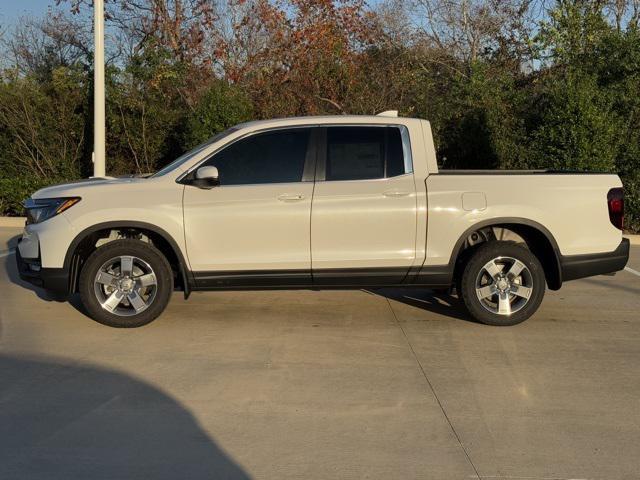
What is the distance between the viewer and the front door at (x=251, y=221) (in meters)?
6.68

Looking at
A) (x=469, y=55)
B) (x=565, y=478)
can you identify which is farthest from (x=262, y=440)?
(x=469, y=55)

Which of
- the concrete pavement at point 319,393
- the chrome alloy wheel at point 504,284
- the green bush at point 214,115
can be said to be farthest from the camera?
the green bush at point 214,115

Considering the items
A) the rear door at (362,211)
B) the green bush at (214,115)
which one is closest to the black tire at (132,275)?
the rear door at (362,211)

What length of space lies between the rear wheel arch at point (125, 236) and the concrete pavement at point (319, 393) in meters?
0.50

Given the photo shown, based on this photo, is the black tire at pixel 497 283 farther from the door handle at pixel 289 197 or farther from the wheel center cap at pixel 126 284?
the wheel center cap at pixel 126 284

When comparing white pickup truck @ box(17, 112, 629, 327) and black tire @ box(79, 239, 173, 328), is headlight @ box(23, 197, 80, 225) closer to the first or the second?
white pickup truck @ box(17, 112, 629, 327)

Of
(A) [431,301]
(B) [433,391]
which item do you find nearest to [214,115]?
(A) [431,301]

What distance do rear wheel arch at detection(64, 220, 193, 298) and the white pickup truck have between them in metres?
0.02

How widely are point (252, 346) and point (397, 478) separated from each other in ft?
8.66

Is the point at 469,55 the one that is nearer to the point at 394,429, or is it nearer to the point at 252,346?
the point at 252,346

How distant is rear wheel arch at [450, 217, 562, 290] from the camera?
6840 millimetres

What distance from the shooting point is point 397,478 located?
12.9 feet

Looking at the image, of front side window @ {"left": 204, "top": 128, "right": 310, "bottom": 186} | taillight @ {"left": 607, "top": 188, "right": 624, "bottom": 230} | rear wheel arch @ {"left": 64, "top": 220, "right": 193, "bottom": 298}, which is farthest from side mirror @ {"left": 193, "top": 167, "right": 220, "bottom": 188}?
taillight @ {"left": 607, "top": 188, "right": 624, "bottom": 230}

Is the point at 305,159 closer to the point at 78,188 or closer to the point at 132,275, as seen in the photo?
the point at 132,275
